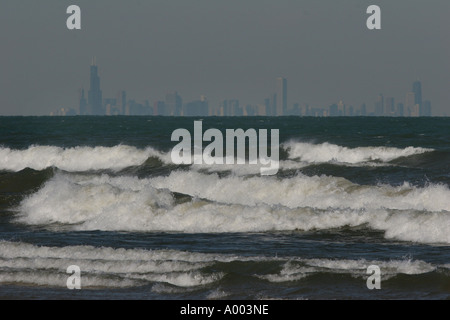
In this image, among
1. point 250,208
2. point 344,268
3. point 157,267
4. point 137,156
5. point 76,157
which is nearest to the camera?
point 344,268

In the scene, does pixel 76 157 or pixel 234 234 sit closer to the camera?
pixel 234 234

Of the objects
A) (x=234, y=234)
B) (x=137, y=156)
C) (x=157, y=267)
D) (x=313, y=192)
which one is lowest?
(x=157, y=267)

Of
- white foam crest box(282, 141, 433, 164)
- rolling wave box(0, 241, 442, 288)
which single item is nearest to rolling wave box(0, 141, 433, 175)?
white foam crest box(282, 141, 433, 164)

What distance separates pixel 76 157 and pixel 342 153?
16.6 metres

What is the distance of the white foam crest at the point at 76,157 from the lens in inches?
1823

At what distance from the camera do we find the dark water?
14688 millimetres

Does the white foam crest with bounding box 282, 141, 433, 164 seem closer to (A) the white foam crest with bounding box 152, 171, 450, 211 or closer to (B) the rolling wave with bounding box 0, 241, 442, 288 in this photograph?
(A) the white foam crest with bounding box 152, 171, 450, 211

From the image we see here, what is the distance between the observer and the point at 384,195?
1040 inches

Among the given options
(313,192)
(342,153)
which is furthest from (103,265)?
(342,153)

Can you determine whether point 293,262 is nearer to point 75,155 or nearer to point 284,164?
point 284,164

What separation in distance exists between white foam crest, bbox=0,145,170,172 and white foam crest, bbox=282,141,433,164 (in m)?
7.66

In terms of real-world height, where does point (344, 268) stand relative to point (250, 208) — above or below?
below

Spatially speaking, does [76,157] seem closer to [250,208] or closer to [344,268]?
[250,208]

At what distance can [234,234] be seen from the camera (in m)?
21.8
